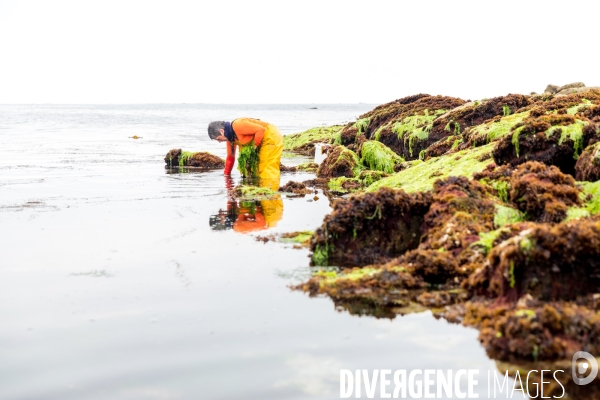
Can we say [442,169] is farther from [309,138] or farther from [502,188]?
[309,138]

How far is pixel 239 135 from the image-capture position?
16219 millimetres

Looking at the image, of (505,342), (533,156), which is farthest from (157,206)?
(505,342)

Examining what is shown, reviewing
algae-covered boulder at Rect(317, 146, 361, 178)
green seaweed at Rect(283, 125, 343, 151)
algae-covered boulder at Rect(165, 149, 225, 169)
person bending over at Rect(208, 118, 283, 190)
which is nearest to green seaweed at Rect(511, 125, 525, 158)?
person bending over at Rect(208, 118, 283, 190)

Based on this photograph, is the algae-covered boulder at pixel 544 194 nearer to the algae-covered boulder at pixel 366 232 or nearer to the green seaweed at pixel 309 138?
the algae-covered boulder at pixel 366 232

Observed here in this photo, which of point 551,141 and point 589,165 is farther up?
point 551,141

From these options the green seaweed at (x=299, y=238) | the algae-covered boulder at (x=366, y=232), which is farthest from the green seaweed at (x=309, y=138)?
the algae-covered boulder at (x=366, y=232)

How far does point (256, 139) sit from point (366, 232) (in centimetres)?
933

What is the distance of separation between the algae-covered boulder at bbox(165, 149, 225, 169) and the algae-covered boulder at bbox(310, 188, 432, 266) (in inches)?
516

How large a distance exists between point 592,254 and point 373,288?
6.35 ft

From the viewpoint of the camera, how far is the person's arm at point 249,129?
1605cm

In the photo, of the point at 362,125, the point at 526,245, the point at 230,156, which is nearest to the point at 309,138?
the point at 362,125

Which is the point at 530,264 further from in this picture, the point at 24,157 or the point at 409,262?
the point at 24,157

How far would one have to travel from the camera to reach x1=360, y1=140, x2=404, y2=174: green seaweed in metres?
17.4

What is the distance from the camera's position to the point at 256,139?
16.3m
